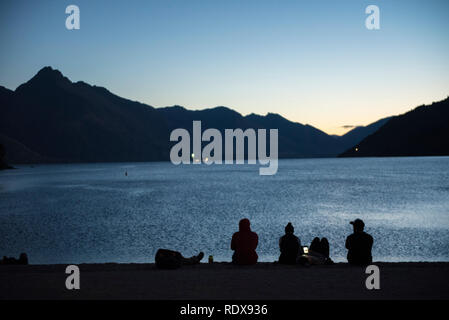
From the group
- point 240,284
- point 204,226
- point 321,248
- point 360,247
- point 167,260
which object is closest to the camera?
point 240,284

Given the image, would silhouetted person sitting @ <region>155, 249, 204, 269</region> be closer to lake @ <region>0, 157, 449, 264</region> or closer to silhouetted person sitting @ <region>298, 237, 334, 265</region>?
silhouetted person sitting @ <region>298, 237, 334, 265</region>

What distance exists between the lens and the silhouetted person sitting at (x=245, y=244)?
12.0 meters

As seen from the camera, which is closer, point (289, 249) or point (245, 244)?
point (245, 244)

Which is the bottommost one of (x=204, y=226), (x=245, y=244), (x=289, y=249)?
(x=204, y=226)

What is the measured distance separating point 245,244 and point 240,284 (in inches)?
101

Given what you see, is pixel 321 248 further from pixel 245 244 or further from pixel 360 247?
pixel 245 244

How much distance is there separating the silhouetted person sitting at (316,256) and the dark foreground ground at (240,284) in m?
0.56

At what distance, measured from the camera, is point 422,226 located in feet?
114

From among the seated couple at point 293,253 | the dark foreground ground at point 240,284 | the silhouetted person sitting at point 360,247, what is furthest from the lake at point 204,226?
the dark foreground ground at point 240,284

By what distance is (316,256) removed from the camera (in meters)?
12.5

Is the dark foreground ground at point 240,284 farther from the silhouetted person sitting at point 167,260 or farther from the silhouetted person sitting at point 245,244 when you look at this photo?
the silhouetted person sitting at point 245,244

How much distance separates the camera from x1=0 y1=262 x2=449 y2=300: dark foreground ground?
8453mm

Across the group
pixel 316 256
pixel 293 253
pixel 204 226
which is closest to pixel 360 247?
pixel 316 256
